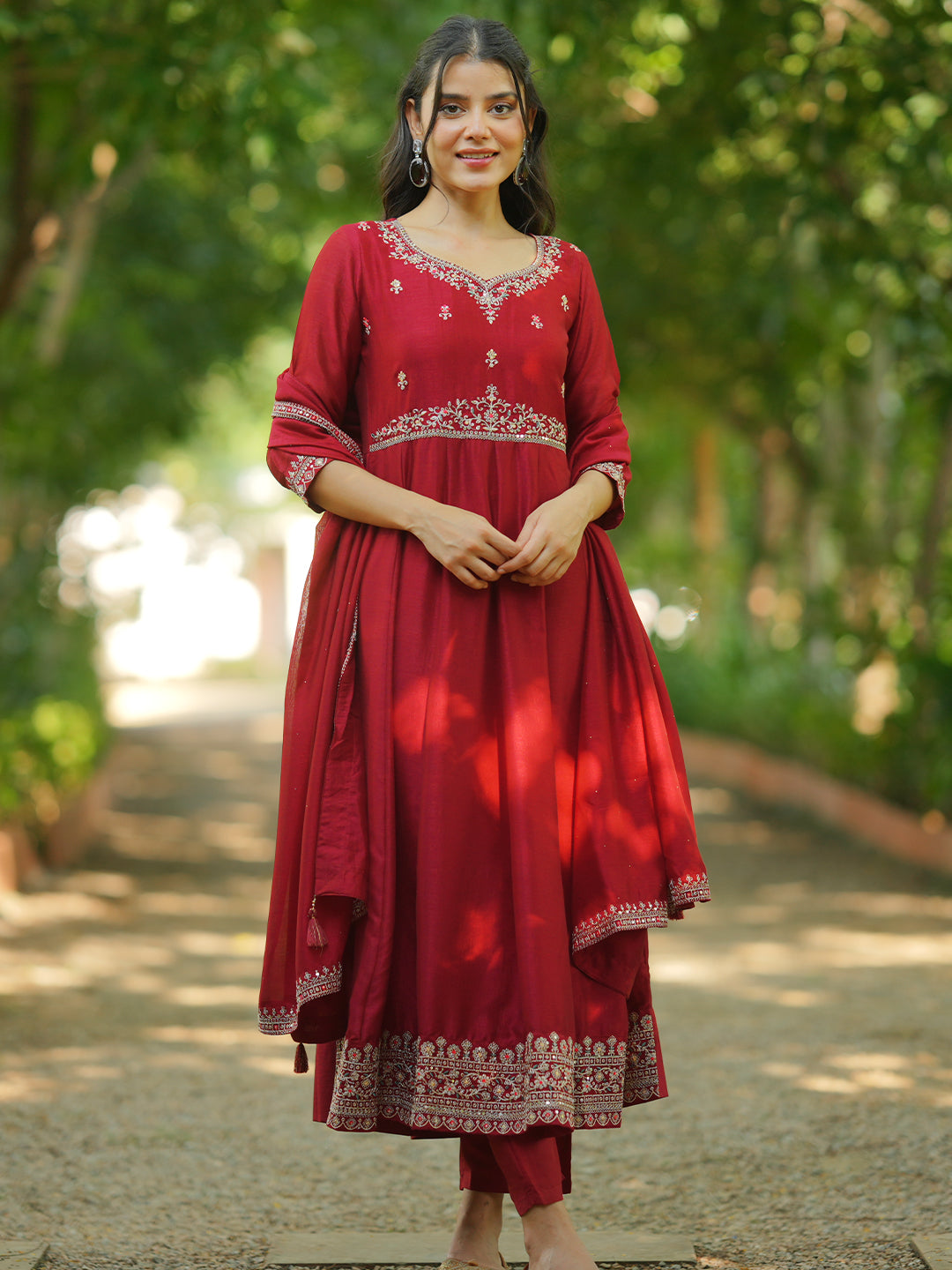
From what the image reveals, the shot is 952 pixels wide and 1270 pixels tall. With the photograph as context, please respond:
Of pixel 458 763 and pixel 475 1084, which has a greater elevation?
pixel 458 763

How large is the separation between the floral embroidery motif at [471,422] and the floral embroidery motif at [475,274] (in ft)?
0.46

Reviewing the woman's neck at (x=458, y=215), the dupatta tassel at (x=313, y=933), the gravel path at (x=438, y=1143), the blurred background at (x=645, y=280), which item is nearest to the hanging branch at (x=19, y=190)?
the blurred background at (x=645, y=280)

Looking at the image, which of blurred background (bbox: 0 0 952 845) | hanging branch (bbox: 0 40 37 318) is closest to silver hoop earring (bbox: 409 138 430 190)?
blurred background (bbox: 0 0 952 845)

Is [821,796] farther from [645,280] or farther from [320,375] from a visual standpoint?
[320,375]

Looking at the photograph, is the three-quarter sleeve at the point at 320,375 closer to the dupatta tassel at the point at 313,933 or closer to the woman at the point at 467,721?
the woman at the point at 467,721

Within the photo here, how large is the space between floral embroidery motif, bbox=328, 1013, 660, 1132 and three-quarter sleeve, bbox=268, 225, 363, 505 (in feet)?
3.03

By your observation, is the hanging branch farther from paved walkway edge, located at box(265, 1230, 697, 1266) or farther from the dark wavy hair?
paved walkway edge, located at box(265, 1230, 697, 1266)

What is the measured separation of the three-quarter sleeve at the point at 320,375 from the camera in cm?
260

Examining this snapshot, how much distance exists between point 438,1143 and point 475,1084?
1.45 m

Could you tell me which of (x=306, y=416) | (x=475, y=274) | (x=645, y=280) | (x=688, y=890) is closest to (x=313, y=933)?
(x=688, y=890)

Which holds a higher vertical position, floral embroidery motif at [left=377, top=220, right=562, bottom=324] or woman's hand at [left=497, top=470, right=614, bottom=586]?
floral embroidery motif at [left=377, top=220, right=562, bottom=324]

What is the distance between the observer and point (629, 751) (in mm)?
2623

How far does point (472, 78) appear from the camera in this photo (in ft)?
8.57

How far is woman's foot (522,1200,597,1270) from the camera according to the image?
2465 millimetres
